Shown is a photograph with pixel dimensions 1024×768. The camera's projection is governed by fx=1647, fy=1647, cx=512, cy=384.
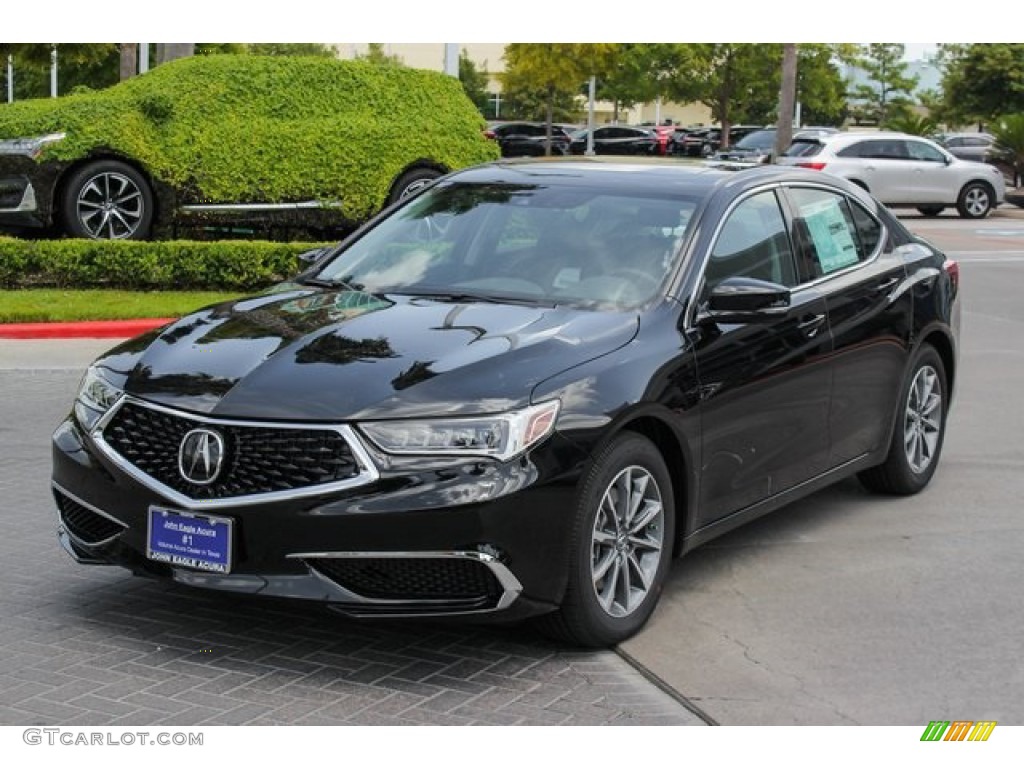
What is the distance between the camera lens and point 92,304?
1365cm

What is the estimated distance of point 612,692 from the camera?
516cm

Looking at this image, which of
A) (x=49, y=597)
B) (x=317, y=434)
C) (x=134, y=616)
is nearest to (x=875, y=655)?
(x=317, y=434)

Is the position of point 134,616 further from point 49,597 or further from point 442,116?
point 442,116

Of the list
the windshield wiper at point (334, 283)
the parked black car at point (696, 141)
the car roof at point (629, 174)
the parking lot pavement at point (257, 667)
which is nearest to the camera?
the parking lot pavement at point (257, 667)

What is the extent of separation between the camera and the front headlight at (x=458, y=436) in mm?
5066

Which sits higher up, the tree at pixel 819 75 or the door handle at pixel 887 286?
the tree at pixel 819 75

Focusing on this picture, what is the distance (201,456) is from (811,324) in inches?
109

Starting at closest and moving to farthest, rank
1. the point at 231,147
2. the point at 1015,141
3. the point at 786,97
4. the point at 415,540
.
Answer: the point at 415,540
the point at 231,147
the point at 1015,141
the point at 786,97

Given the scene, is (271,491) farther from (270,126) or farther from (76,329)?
(270,126)

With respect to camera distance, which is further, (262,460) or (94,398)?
(94,398)

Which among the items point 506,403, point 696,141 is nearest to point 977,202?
point 696,141

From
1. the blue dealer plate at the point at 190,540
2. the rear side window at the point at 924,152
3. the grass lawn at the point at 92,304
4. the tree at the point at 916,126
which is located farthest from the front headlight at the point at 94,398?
the tree at the point at 916,126

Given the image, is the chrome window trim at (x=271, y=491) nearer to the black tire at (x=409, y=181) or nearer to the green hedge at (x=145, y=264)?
the green hedge at (x=145, y=264)

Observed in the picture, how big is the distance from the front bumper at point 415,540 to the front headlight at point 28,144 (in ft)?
35.5
